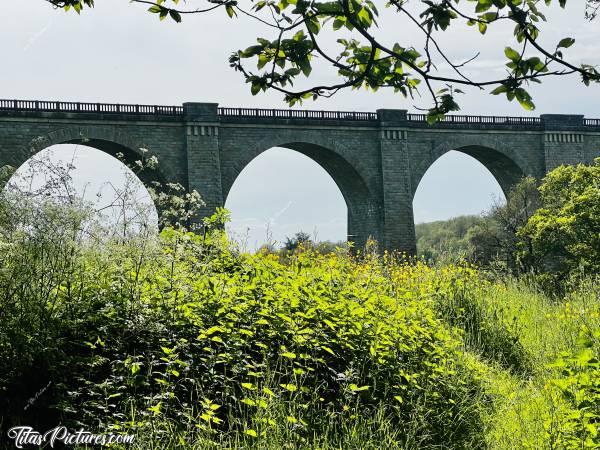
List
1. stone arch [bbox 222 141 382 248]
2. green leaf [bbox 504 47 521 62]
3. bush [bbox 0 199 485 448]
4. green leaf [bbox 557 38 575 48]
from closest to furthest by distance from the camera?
1. green leaf [bbox 557 38 575 48]
2. green leaf [bbox 504 47 521 62]
3. bush [bbox 0 199 485 448]
4. stone arch [bbox 222 141 382 248]

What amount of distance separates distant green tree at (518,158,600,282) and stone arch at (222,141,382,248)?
10651 mm

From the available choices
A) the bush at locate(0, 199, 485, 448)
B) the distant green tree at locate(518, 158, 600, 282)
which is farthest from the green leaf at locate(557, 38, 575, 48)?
the distant green tree at locate(518, 158, 600, 282)

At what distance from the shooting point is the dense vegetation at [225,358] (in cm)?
555

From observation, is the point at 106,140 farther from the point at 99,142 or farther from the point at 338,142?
the point at 338,142

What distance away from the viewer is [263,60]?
14.5 feet

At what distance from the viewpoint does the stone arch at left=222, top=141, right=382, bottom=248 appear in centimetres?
3419

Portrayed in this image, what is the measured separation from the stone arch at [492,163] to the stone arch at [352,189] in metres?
2.37

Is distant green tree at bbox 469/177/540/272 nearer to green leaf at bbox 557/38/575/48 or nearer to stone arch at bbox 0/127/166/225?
stone arch at bbox 0/127/166/225

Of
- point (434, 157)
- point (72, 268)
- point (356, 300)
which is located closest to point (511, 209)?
point (434, 157)

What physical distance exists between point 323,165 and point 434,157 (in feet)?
17.6

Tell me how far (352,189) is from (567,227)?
1527cm

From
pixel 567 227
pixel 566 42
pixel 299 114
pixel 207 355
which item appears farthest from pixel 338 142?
pixel 566 42

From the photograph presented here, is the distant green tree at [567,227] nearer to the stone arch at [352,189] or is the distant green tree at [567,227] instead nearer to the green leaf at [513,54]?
the stone arch at [352,189]

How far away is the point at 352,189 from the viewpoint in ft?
117
